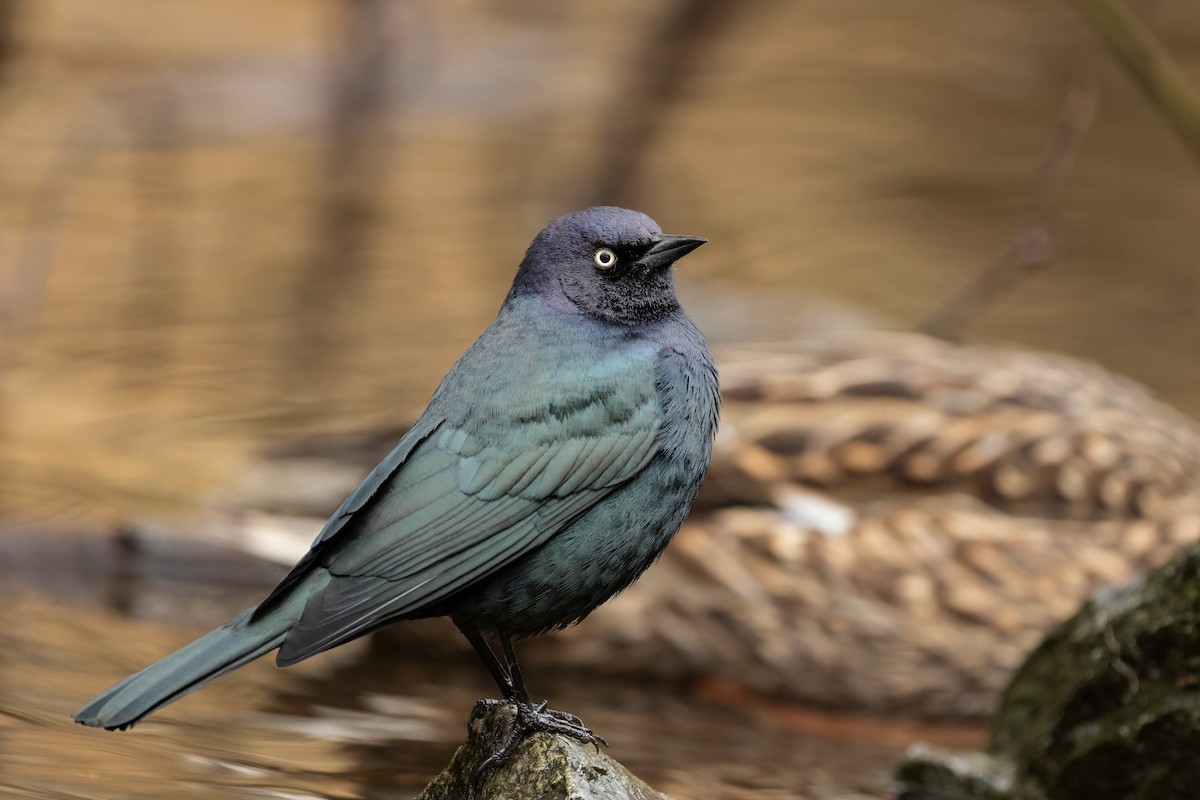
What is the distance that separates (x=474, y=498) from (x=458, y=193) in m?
7.94

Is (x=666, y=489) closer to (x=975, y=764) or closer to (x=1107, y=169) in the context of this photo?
(x=975, y=764)

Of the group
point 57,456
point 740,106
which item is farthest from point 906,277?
point 57,456

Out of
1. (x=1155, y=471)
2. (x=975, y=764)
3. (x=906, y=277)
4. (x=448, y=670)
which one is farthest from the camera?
(x=906, y=277)

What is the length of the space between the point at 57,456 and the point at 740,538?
298 cm

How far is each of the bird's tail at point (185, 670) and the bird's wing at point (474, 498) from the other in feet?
0.33

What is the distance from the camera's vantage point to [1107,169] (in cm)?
1191

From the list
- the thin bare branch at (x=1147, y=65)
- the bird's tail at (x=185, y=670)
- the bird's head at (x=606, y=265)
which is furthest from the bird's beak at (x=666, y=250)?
the thin bare branch at (x=1147, y=65)

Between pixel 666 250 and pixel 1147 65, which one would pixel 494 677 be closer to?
pixel 666 250

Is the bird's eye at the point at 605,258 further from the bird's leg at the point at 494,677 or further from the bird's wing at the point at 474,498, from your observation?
the bird's leg at the point at 494,677

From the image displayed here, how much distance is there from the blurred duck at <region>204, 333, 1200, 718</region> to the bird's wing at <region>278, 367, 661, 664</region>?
8.63 ft

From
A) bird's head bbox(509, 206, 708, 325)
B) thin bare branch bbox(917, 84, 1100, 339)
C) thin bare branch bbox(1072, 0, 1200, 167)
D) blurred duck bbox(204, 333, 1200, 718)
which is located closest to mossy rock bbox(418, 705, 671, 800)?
bird's head bbox(509, 206, 708, 325)

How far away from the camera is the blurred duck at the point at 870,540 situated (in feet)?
22.0

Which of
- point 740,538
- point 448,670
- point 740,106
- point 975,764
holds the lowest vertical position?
point 975,764

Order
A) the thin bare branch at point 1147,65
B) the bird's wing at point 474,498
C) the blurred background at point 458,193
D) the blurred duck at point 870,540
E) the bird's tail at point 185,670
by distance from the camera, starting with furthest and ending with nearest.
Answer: the blurred background at point 458,193 → the blurred duck at point 870,540 → the thin bare branch at point 1147,65 → the bird's wing at point 474,498 → the bird's tail at point 185,670
